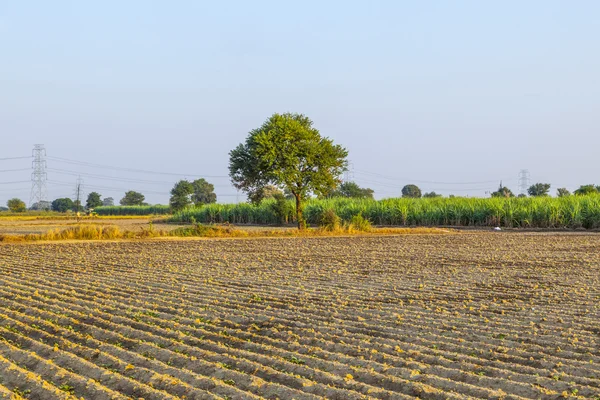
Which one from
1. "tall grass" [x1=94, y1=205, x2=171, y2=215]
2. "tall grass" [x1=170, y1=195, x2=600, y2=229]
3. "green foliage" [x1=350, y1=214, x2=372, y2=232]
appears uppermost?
"tall grass" [x1=94, y1=205, x2=171, y2=215]

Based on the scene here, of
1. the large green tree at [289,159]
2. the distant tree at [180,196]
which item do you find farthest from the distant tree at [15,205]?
the large green tree at [289,159]

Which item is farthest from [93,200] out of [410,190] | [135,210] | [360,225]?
[360,225]

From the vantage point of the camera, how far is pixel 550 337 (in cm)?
657

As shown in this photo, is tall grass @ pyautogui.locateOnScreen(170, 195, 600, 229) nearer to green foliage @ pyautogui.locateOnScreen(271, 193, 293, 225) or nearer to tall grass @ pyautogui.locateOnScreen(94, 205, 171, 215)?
green foliage @ pyautogui.locateOnScreen(271, 193, 293, 225)

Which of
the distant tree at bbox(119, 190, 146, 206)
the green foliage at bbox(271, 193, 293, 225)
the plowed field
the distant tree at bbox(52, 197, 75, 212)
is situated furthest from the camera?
the distant tree at bbox(52, 197, 75, 212)

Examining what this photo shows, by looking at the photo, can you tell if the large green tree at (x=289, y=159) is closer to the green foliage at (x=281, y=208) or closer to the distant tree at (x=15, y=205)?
the green foliage at (x=281, y=208)

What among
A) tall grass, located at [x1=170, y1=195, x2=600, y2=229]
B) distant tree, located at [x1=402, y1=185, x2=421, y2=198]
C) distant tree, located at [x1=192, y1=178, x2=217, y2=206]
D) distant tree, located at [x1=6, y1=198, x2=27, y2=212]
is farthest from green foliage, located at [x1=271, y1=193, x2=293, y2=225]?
distant tree, located at [x1=402, y1=185, x2=421, y2=198]

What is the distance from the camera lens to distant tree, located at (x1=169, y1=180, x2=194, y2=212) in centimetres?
5628

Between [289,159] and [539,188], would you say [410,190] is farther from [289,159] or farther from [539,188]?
[289,159]

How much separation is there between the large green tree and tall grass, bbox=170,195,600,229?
2179mm

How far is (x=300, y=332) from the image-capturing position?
272 inches

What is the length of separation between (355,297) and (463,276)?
3.32m

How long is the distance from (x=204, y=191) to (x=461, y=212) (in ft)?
154

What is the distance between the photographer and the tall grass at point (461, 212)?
1284 inches
